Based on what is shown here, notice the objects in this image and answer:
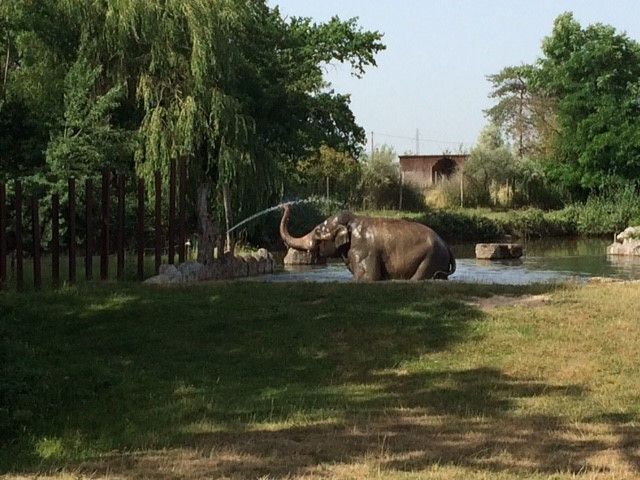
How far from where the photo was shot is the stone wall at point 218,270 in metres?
16.2

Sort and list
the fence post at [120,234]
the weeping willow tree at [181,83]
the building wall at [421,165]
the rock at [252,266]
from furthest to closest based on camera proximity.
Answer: the building wall at [421,165], the weeping willow tree at [181,83], the rock at [252,266], the fence post at [120,234]

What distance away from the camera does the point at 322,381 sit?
916cm

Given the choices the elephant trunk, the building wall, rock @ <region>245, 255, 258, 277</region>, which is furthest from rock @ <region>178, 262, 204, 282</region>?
the building wall

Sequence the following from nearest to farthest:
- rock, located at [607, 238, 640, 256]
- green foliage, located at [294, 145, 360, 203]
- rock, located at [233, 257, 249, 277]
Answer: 1. rock, located at [233, 257, 249, 277]
2. rock, located at [607, 238, 640, 256]
3. green foliage, located at [294, 145, 360, 203]

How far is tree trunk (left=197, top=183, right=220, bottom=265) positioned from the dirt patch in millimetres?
7727

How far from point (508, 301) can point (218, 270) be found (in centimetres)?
816

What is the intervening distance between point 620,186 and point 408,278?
1230 inches

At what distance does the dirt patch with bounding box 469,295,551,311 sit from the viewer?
1178 cm

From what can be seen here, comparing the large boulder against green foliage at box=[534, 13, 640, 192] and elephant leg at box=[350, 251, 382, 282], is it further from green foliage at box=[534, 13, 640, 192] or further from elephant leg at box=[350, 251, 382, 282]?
elephant leg at box=[350, 251, 382, 282]

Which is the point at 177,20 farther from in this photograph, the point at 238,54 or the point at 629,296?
the point at 629,296

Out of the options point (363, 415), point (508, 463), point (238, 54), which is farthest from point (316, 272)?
point (508, 463)

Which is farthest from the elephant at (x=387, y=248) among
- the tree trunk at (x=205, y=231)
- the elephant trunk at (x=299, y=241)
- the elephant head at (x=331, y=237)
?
the tree trunk at (x=205, y=231)

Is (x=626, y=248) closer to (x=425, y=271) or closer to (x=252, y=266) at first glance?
(x=252, y=266)

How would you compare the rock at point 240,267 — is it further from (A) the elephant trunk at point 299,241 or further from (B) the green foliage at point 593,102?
(B) the green foliage at point 593,102
